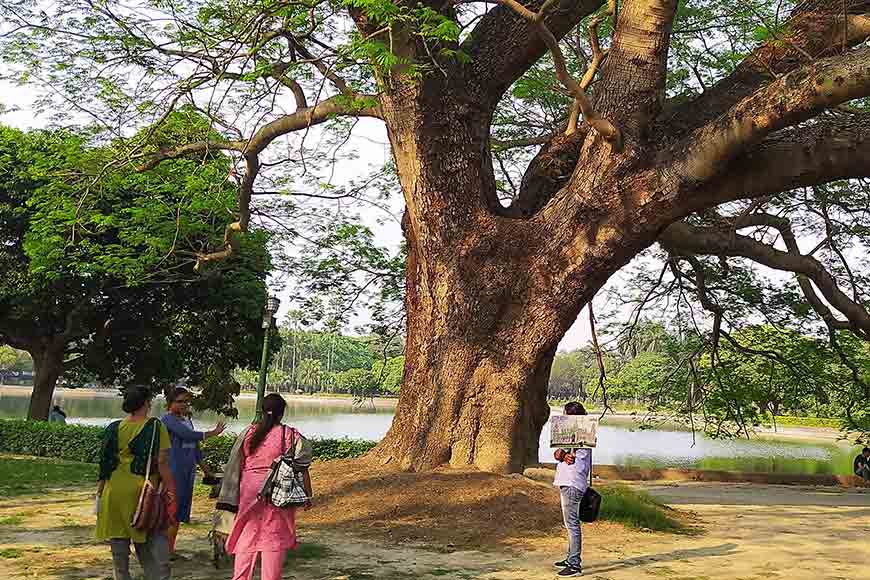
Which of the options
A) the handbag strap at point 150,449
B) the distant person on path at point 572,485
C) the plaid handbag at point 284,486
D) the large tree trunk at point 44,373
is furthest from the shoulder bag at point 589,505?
the large tree trunk at point 44,373

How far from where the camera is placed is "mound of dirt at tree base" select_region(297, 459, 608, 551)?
27.1ft

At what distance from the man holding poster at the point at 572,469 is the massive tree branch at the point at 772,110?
3.57m

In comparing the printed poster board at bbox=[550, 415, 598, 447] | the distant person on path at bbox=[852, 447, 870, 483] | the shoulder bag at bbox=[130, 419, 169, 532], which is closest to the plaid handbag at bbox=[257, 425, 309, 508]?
the shoulder bag at bbox=[130, 419, 169, 532]

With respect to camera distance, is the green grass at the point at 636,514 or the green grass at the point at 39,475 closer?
the green grass at the point at 636,514

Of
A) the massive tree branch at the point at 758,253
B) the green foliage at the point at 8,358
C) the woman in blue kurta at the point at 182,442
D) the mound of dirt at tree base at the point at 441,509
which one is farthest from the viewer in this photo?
the green foliage at the point at 8,358

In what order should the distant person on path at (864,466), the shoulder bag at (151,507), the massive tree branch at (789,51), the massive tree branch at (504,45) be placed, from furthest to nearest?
the distant person on path at (864,466) < the massive tree branch at (504,45) < the massive tree branch at (789,51) < the shoulder bag at (151,507)

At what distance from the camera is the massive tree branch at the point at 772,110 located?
24.8ft

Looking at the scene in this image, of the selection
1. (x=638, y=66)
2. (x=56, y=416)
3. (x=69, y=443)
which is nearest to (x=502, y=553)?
(x=638, y=66)

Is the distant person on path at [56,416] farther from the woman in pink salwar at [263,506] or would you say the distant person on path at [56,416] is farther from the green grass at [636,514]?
the woman in pink salwar at [263,506]

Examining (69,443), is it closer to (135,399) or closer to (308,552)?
(308,552)

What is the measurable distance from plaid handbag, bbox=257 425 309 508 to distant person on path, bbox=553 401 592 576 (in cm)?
265

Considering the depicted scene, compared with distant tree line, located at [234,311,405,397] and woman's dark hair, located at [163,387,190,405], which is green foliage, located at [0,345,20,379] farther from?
woman's dark hair, located at [163,387,190,405]

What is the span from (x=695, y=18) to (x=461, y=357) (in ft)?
25.2

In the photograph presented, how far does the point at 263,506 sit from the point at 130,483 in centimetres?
89
